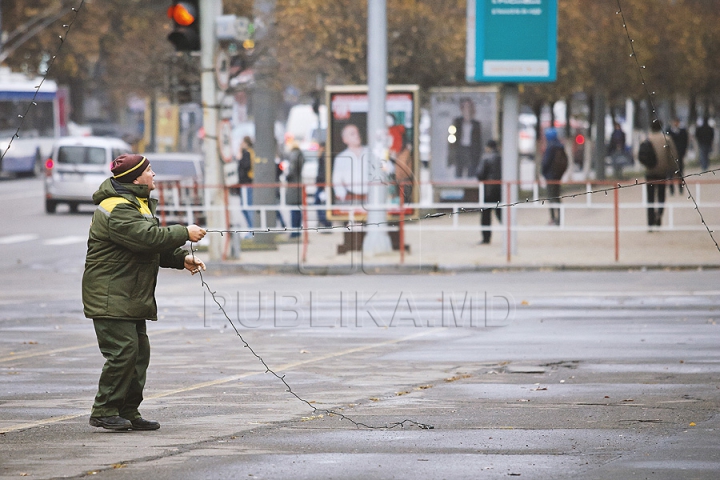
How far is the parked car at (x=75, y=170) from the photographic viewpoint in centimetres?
3350

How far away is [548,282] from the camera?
1795 centimetres

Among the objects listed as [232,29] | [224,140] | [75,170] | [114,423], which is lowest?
[114,423]

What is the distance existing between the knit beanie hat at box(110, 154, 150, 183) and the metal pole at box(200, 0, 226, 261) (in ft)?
41.1

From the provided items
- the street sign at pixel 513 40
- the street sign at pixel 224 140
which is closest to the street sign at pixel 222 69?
the street sign at pixel 224 140

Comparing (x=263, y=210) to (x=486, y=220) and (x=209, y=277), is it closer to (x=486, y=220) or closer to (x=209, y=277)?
(x=209, y=277)

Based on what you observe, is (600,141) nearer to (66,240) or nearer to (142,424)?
(66,240)

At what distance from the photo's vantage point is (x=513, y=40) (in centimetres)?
2180

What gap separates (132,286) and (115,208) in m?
0.47

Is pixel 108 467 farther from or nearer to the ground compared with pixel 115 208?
nearer to the ground

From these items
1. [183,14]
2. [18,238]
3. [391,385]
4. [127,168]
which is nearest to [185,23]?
[183,14]

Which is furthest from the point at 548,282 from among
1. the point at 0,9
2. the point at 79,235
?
the point at 0,9

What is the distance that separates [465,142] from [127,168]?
969 inches

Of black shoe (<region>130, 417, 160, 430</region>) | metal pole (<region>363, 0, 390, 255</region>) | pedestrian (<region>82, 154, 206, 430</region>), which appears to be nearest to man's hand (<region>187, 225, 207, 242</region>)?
pedestrian (<region>82, 154, 206, 430</region>)

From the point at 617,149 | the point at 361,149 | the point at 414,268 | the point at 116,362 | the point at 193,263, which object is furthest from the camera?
the point at 617,149
